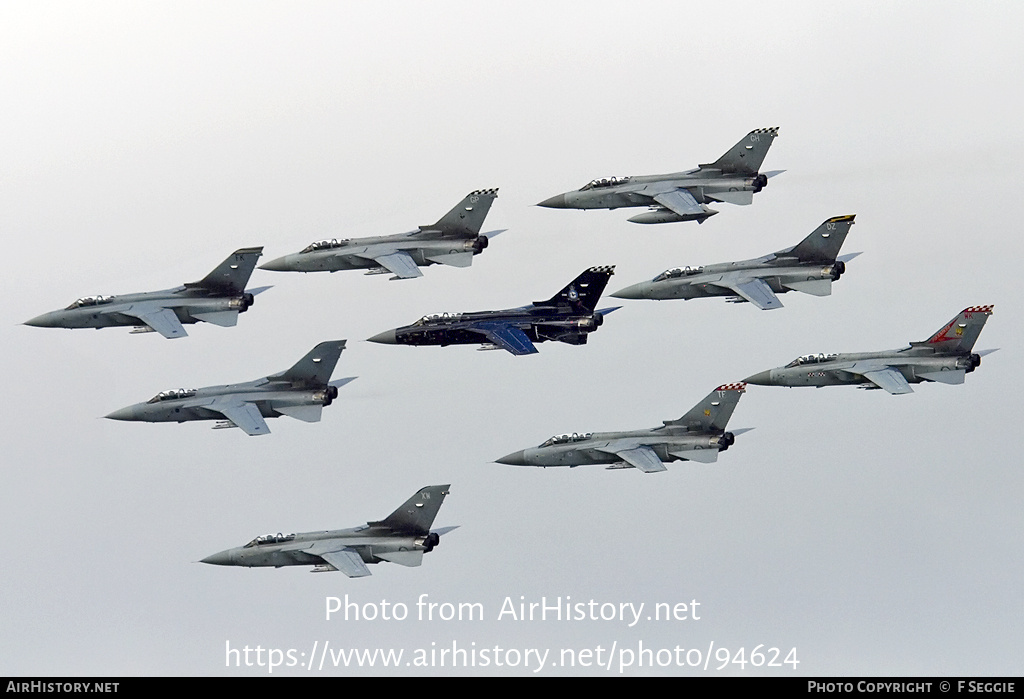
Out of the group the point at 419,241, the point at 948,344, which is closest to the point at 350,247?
the point at 419,241

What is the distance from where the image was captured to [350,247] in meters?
135

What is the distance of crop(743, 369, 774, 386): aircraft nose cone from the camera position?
134250 mm

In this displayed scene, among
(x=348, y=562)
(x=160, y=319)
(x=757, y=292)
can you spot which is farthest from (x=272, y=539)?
(x=757, y=292)

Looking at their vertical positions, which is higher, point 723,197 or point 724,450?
point 723,197

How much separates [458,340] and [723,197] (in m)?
14.3

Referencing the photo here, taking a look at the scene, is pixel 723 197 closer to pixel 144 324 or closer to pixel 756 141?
pixel 756 141

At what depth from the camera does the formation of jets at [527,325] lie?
5044 inches

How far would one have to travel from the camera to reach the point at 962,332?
13225 centimetres

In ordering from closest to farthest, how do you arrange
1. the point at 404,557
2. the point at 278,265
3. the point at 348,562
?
the point at 348,562, the point at 404,557, the point at 278,265

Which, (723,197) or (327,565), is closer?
(327,565)

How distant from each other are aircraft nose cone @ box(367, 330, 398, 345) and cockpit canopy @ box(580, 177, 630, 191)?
1155 centimetres

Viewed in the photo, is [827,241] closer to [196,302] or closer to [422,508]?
[422,508]

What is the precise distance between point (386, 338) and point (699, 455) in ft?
51.5

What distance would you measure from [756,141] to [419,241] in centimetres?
1667
